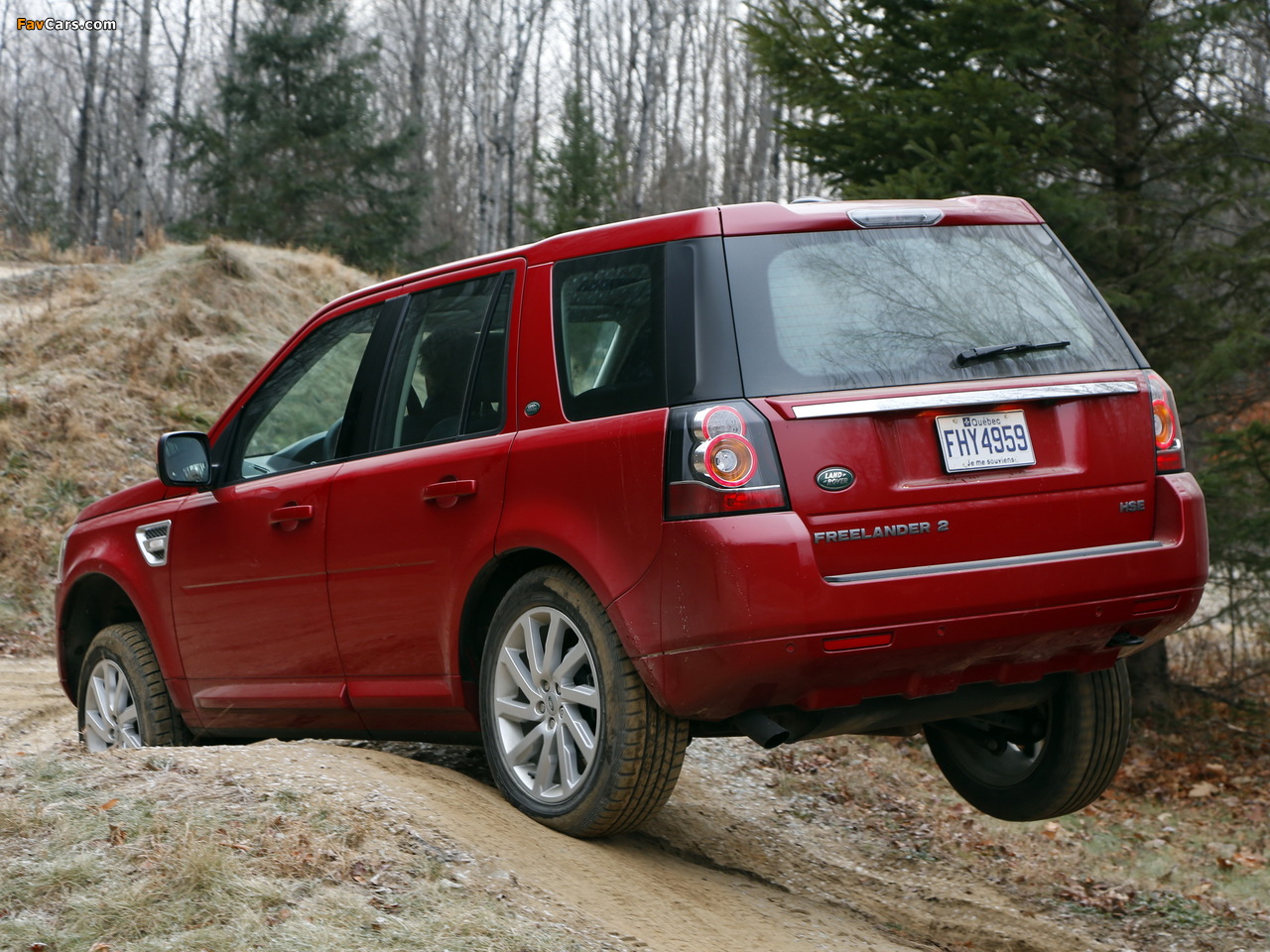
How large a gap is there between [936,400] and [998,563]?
1.64 ft

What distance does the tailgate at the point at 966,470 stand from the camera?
363 cm

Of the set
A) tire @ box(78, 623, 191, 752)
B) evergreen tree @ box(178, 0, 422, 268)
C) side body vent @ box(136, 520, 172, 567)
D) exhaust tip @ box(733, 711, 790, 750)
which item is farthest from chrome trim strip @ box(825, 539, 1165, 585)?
evergreen tree @ box(178, 0, 422, 268)

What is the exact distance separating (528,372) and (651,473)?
77 centimetres

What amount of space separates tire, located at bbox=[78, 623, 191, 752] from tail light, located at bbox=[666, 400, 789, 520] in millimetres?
3260

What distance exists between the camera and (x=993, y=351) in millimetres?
3959

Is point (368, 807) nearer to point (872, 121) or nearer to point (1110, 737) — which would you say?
point (1110, 737)

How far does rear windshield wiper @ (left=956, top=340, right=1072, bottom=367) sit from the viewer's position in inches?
155

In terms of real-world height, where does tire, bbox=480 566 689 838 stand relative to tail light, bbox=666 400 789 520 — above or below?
below

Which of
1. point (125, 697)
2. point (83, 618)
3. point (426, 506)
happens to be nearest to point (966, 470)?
point (426, 506)

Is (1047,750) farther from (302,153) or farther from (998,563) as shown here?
(302,153)

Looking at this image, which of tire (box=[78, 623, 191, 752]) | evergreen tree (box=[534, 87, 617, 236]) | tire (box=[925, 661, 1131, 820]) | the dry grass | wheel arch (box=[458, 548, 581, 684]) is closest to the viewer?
wheel arch (box=[458, 548, 581, 684])

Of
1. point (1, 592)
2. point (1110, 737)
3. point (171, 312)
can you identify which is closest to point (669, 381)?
point (1110, 737)

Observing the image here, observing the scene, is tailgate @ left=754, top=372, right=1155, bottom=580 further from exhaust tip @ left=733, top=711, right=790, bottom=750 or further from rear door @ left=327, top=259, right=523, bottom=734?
rear door @ left=327, top=259, right=523, bottom=734

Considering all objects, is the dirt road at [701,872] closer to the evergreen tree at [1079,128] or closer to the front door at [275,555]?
the front door at [275,555]
